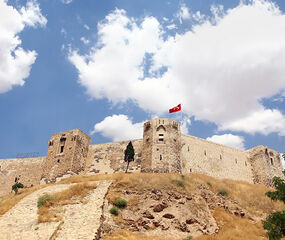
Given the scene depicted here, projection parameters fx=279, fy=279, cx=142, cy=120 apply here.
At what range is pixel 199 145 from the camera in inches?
1439

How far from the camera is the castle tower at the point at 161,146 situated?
29.9m

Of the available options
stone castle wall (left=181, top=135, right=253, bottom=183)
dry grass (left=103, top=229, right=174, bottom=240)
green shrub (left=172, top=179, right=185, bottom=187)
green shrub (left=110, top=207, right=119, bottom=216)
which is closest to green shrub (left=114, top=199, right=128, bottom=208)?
green shrub (left=110, top=207, right=119, bottom=216)

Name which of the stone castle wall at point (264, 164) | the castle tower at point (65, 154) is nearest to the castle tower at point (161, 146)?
the castle tower at point (65, 154)

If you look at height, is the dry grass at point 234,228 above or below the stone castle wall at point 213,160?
below

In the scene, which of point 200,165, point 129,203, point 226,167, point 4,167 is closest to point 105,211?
point 129,203

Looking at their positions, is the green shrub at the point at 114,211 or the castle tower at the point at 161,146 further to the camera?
Answer: the castle tower at the point at 161,146

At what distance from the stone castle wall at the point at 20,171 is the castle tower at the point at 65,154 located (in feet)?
18.7

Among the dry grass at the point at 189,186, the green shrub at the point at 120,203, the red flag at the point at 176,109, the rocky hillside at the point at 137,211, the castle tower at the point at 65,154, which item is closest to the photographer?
the rocky hillside at the point at 137,211

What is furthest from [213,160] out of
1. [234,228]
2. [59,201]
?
[59,201]

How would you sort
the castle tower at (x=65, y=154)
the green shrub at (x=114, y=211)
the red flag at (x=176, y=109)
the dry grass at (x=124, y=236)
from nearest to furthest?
the dry grass at (x=124, y=236), the green shrub at (x=114, y=211), the red flag at (x=176, y=109), the castle tower at (x=65, y=154)

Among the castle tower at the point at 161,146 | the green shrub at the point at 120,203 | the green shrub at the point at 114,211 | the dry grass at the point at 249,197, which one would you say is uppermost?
the castle tower at the point at 161,146

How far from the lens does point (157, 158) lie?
30266mm

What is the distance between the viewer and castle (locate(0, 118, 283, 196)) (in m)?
31.2

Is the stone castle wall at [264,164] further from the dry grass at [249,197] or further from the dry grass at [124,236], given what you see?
the dry grass at [124,236]
